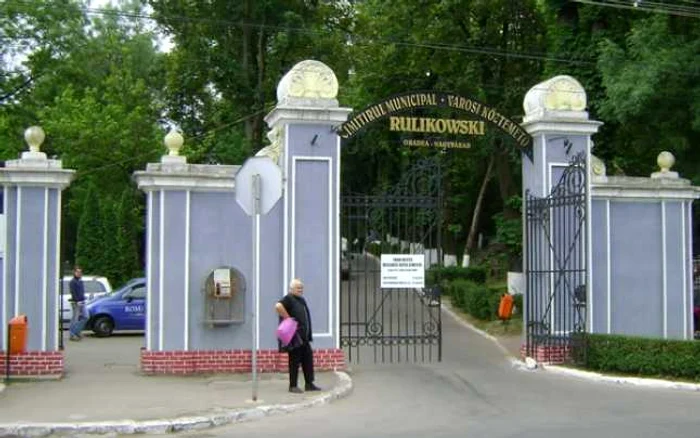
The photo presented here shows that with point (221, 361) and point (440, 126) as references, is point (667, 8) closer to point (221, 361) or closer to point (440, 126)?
point (440, 126)

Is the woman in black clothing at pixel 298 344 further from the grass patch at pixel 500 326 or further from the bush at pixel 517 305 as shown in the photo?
the bush at pixel 517 305

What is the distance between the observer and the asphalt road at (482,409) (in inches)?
409

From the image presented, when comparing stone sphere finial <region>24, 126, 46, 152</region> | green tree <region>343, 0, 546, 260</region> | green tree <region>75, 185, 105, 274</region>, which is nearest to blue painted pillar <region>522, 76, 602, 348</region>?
stone sphere finial <region>24, 126, 46, 152</region>

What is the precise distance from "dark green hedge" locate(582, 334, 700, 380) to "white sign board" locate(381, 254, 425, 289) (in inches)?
125

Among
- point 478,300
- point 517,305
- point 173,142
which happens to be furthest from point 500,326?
point 173,142

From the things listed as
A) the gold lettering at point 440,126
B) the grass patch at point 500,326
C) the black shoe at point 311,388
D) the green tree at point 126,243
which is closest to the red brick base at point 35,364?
the black shoe at point 311,388

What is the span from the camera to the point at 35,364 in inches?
577

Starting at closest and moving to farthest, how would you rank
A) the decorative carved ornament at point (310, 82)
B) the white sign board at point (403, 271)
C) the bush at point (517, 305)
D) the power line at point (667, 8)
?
1. the decorative carved ornament at point (310, 82)
2. the white sign board at point (403, 271)
3. the power line at point (667, 8)
4. the bush at point (517, 305)

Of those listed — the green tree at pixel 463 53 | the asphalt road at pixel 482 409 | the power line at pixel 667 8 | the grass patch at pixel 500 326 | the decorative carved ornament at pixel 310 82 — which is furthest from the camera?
the green tree at pixel 463 53

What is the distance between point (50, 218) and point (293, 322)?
15.4 ft

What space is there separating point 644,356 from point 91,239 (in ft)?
93.9

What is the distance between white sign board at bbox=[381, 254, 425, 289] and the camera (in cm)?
1619

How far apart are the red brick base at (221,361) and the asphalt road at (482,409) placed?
557 millimetres

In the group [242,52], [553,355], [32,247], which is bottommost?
[553,355]
